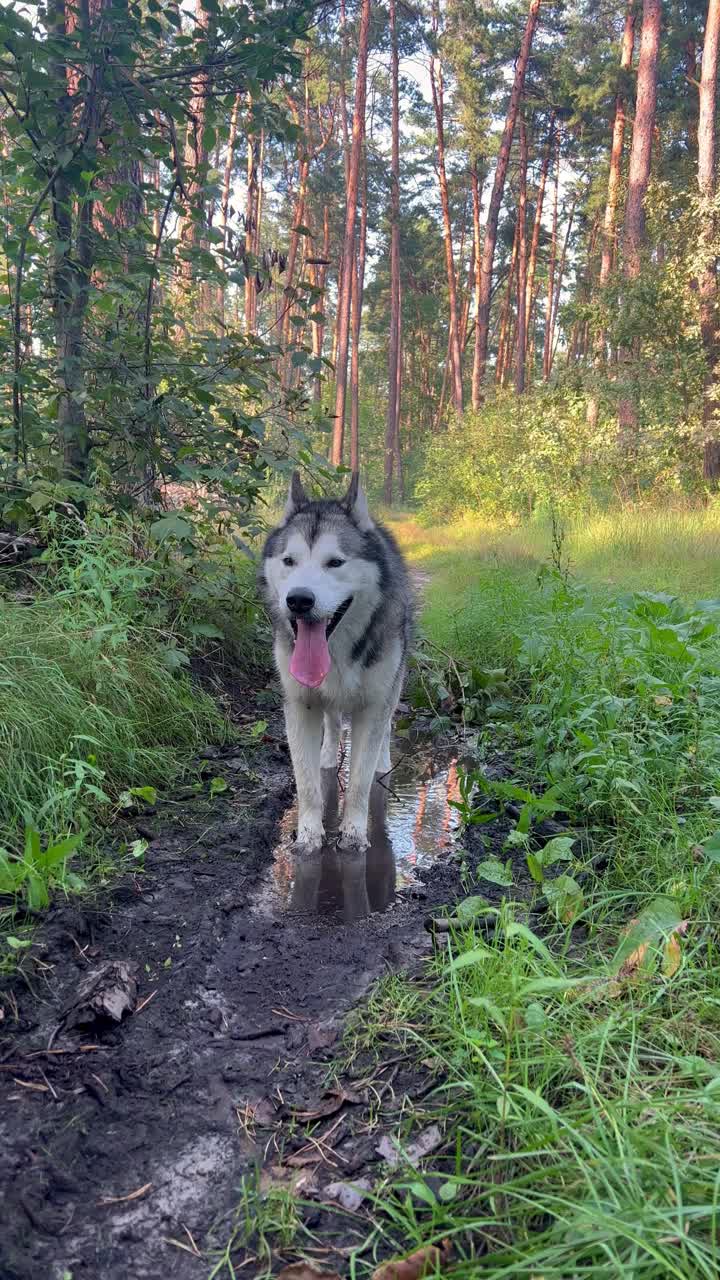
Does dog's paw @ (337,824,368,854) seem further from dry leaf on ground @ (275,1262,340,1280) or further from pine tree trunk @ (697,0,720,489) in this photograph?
pine tree trunk @ (697,0,720,489)

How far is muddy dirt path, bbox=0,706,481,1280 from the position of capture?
149 centimetres

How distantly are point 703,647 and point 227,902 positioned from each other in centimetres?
278

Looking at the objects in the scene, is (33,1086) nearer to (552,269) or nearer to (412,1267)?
(412,1267)

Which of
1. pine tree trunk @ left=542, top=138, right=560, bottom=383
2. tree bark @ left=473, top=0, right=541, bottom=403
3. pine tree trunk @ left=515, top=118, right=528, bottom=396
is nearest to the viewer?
tree bark @ left=473, top=0, right=541, bottom=403

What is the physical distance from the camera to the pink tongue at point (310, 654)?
3309 mm

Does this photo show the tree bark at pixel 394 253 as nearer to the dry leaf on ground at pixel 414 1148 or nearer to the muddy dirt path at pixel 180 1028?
the muddy dirt path at pixel 180 1028

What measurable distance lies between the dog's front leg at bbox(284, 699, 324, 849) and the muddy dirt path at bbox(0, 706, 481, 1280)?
11cm

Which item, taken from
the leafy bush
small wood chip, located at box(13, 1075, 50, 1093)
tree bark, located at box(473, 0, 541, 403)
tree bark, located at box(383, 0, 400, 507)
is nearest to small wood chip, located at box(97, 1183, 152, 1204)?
small wood chip, located at box(13, 1075, 50, 1093)

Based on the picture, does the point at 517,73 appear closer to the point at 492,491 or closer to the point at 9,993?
the point at 492,491

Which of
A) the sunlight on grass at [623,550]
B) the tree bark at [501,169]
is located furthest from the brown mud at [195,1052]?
the tree bark at [501,169]

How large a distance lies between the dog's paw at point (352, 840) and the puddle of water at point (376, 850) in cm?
3

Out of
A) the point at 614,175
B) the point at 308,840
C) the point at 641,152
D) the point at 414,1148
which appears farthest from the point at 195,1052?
the point at 614,175

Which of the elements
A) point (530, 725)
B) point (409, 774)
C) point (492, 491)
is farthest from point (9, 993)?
point (492, 491)

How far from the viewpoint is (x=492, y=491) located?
695 inches
